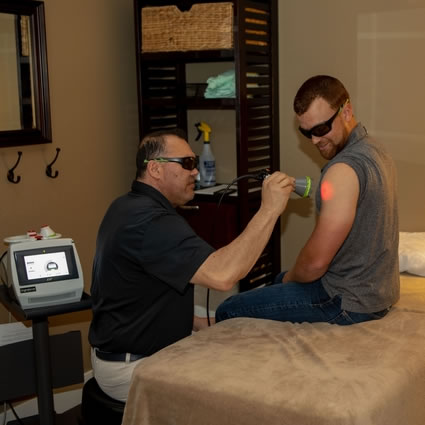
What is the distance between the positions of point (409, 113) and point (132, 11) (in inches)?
54.9

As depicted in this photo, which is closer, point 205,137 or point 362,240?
point 362,240

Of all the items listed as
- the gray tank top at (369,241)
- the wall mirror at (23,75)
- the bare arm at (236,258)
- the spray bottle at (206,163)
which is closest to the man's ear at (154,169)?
the bare arm at (236,258)

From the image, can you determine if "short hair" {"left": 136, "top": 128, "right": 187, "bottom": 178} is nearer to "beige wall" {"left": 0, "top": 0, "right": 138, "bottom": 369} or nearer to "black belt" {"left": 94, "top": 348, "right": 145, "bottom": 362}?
"black belt" {"left": 94, "top": 348, "right": 145, "bottom": 362}

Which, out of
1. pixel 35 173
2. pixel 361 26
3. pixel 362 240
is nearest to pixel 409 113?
pixel 361 26

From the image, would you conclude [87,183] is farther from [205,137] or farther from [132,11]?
[132,11]

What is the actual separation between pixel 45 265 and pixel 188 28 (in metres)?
1.30

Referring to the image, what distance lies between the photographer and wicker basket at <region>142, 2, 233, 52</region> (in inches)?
121

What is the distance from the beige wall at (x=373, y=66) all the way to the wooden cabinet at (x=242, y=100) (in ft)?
0.35

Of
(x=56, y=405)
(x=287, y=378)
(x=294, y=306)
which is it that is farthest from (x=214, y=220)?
(x=287, y=378)

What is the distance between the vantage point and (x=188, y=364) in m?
1.98

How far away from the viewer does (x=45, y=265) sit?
2498 millimetres

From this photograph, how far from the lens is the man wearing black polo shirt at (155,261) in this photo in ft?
6.68

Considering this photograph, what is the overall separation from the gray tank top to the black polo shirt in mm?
481

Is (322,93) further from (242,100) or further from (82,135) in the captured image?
(82,135)
